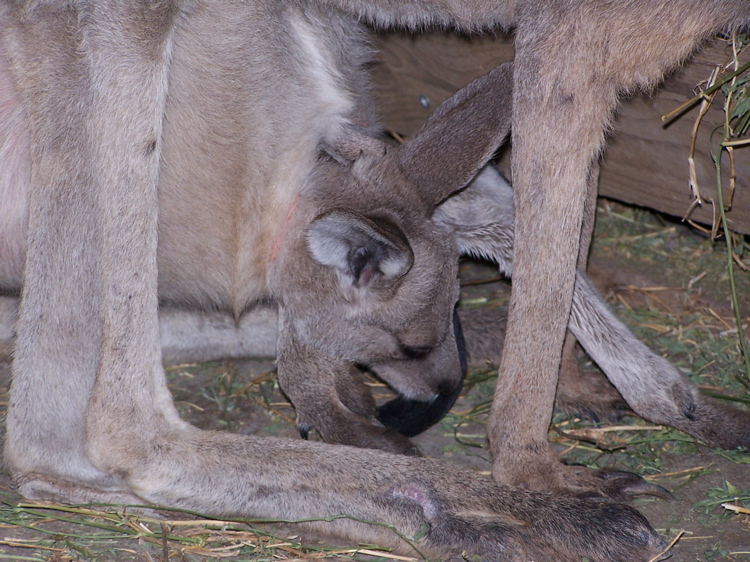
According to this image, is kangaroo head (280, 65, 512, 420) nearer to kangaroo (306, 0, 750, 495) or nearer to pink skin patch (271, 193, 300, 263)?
pink skin patch (271, 193, 300, 263)

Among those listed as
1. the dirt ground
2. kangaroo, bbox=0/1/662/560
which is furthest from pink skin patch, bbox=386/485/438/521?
the dirt ground

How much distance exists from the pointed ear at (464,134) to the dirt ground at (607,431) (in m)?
1.01

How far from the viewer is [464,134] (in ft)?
10.2

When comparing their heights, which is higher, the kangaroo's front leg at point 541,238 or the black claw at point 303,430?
the kangaroo's front leg at point 541,238

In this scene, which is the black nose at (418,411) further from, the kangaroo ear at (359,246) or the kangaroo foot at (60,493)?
the kangaroo foot at (60,493)

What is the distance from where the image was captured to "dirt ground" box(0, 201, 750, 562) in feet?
8.96

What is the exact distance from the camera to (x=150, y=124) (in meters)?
2.91

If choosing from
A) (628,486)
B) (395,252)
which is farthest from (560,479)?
(395,252)

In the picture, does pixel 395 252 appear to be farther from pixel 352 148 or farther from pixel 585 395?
pixel 585 395

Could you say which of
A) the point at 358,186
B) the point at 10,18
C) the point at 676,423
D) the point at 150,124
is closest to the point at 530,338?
the point at 676,423

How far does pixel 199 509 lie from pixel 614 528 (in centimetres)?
135

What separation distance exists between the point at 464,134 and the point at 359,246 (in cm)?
56

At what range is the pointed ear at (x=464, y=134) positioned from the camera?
309cm

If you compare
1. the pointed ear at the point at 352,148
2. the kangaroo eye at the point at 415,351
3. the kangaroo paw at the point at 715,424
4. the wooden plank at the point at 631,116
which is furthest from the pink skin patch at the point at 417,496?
the wooden plank at the point at 631,116
